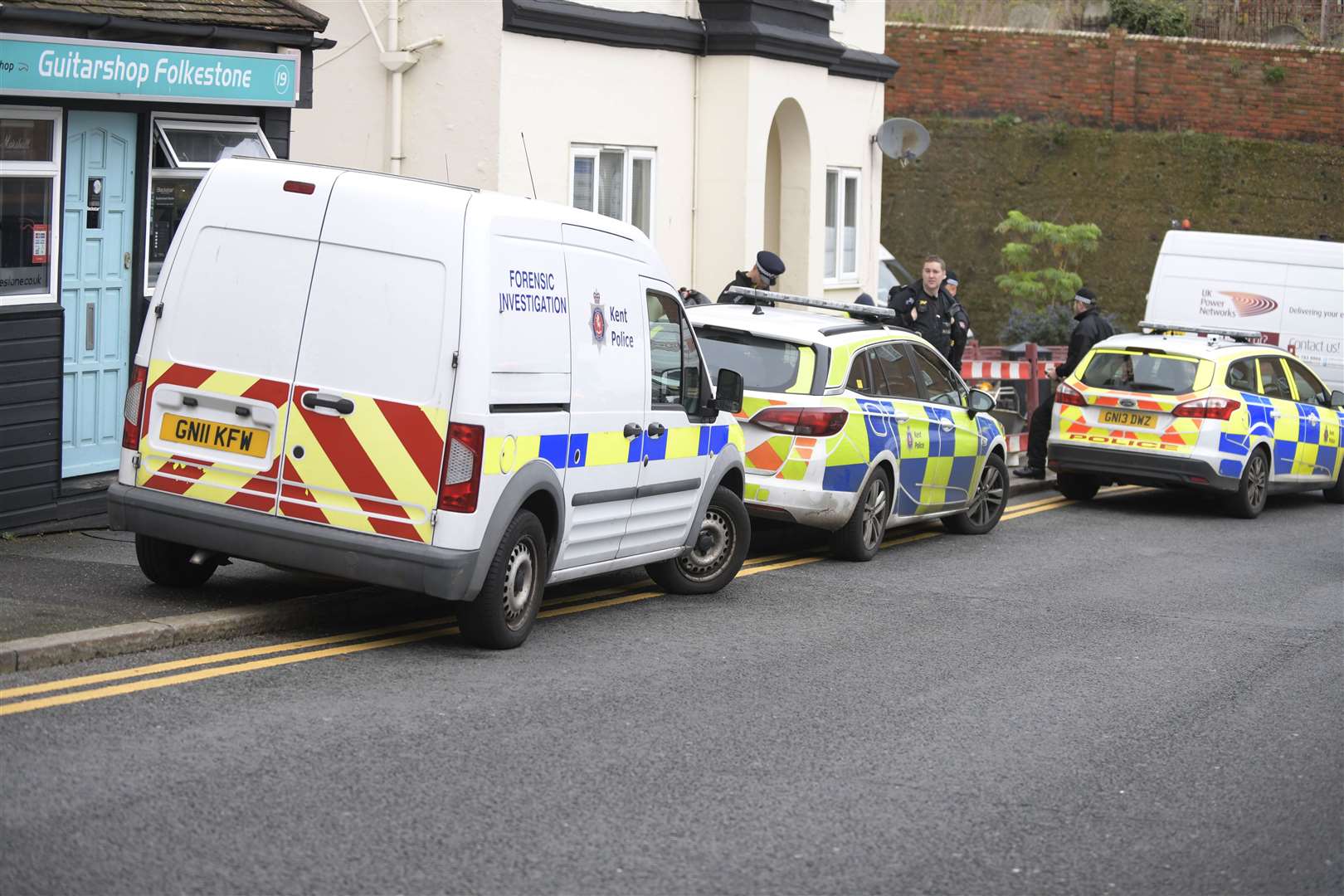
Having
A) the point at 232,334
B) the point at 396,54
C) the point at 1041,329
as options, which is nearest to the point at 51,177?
the point at 232,334

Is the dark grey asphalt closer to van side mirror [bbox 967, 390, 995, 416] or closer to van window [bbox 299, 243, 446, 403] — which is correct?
van window [bbox 299, 243, 446, 403]

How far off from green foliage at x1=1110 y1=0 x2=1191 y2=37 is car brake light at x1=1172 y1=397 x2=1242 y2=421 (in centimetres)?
2035

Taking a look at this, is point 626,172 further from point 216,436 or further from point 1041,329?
point 1041,329

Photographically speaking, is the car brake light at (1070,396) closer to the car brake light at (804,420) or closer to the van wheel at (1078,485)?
the van wheel at (1078,485)

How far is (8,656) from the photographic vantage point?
24.8 ft

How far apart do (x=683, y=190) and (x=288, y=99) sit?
7090 millimetres

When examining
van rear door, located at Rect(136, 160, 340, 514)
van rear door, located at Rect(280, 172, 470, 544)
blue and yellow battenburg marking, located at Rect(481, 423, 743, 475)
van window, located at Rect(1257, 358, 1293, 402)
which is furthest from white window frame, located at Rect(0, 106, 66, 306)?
van window, located at Rect(1257, 358, 1293, 402)

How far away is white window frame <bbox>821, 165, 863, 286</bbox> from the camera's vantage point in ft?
76.3

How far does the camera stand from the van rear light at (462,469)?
8.20 meters

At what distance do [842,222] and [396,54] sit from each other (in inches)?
331

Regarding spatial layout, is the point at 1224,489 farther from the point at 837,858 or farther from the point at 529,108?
the point at 837,858

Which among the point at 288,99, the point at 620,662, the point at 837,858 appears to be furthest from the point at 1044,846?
the point at 288,99

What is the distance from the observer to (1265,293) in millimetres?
21141

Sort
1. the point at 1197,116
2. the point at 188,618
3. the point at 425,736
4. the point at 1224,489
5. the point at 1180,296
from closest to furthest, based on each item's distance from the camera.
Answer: the point at 425,736
the point at 188,618
the point at 1224,489
the point at 1180,296
the point at 1197,116
